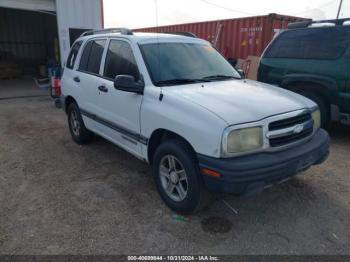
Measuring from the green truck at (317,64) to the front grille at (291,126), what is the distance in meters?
2.49

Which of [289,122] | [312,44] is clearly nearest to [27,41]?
[312,44]

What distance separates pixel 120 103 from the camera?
3828mm

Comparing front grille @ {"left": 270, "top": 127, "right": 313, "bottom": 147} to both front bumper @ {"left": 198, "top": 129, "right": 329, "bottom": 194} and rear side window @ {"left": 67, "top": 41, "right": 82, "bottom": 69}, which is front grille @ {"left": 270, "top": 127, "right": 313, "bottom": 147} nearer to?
front bumper @ {"left": 198, "top": 129, "right": 329, "bottom": 194}

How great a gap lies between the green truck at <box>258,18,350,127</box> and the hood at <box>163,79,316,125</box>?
226 cm

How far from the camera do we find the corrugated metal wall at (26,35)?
18328 mm

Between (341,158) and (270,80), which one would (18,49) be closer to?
(270,80)

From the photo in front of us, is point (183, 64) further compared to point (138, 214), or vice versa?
point (183, 64)

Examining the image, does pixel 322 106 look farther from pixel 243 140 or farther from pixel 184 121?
pixel 184 121

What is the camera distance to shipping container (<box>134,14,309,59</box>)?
31.6ft

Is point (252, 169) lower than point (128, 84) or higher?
lower

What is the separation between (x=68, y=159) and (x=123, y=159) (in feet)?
2.88

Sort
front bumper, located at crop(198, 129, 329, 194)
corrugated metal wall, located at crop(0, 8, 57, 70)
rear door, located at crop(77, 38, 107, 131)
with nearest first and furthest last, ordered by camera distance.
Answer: front bumper, located at crop(198, 129, 329, 194), rear door, located at crop(77, 38, 107, 131), corrugated metal wall, located at crop(0, 8, 57, 70)

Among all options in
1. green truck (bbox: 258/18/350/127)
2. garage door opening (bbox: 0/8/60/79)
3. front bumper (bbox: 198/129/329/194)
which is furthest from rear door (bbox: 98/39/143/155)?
garage door opening (bbox: 0/8/60/79)

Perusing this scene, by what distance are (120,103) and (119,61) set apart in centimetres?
57
